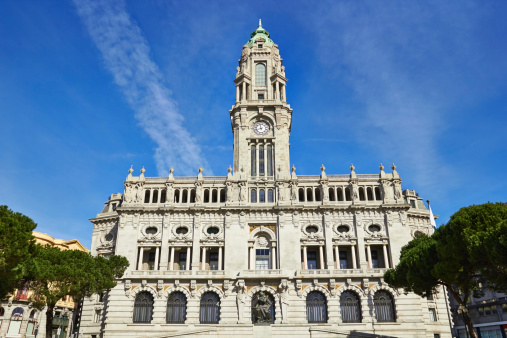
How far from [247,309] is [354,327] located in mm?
14002

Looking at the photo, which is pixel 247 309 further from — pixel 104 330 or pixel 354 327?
pixel 104 330

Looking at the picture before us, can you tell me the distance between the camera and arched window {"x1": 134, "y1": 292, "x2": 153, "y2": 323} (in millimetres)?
55562

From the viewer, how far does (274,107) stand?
228ft

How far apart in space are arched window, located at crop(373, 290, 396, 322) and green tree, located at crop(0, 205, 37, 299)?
138 feet

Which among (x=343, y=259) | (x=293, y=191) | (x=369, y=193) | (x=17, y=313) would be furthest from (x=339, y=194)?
(x=17, y=313)

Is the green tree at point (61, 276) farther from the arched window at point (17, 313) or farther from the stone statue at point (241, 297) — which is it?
the arched window at point (17, 313)

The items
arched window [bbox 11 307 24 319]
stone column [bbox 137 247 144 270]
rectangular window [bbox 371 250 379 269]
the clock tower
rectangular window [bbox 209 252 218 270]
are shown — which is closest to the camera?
stone column [bbox 137 247 144 270]

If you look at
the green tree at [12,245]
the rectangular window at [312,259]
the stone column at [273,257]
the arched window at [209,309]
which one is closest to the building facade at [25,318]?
the arched window at [209,309]

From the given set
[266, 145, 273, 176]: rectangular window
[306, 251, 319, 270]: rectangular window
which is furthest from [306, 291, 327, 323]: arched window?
[266, 145, 273, 176]: rectangular window

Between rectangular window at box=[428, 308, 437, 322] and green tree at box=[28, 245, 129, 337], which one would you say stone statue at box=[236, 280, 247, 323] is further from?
rectangular window at box=[428, 308, 437, 322]

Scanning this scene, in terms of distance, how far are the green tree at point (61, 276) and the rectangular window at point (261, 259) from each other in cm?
2028

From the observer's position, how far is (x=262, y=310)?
53906 mm

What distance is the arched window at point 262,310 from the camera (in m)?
54.0

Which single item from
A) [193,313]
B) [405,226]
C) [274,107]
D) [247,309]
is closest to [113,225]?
[193,313]
